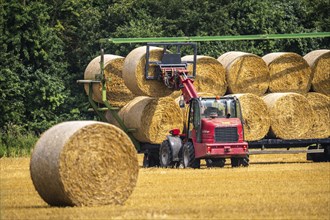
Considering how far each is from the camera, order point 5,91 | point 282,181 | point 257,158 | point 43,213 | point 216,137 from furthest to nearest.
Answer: point 5,91 < point 257,158 < point 216,137 < point 282,181 < point 43,213

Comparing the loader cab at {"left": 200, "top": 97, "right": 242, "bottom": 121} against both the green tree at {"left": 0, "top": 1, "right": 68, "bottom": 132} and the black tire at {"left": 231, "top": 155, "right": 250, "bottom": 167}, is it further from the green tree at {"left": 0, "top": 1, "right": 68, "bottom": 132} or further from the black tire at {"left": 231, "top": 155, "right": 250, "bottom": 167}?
the green tree at {"left": 0, "top": 1, "right": 68, "bottom": 132}

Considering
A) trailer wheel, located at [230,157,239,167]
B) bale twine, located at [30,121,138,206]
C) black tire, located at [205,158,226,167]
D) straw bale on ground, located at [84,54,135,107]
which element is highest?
bale twine, located at [30,121,138,206]

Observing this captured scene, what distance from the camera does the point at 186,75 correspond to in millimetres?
32250

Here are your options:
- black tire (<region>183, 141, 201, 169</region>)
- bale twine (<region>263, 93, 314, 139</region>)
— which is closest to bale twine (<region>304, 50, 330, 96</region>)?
bale twine (<region>263, 93, 314, 139</region>)

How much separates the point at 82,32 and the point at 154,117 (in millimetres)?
15348

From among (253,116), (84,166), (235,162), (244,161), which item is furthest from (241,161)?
(84,166)

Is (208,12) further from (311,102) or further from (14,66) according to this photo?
(311,102)

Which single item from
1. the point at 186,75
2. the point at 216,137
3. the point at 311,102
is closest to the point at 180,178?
the point at 216,137

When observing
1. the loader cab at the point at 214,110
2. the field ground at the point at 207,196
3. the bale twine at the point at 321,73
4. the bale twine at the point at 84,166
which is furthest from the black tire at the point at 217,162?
the bale twine at the point at 84,166

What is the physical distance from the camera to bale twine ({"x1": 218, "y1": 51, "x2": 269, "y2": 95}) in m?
33.8

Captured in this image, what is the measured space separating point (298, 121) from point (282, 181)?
9211mm

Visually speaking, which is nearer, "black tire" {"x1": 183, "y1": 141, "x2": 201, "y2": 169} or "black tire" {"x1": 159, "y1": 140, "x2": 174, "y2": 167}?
"black tire" {"x1": 183, "y1": 141, "x2": 201, "y2": 169}

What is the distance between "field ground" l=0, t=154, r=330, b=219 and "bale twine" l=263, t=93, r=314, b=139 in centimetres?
411

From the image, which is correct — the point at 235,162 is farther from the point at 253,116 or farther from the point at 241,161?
the point at 253,116
